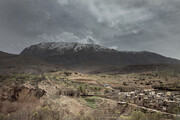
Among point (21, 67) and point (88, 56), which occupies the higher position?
point (88, 56)

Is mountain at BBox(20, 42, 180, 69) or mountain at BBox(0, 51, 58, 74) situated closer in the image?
mountain at BBox(0, 51, 58, 74)

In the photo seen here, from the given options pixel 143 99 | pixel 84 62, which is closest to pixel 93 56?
pixel 84 62

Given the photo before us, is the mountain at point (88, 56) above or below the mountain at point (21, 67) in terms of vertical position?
above

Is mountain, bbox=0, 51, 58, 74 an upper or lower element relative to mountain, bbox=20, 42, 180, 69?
lower

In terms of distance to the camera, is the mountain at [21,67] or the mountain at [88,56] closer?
the mountain at [21,67]

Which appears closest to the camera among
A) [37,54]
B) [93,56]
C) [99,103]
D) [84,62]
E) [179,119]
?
[179,119]

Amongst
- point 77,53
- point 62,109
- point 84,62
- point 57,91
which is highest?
point 77,53

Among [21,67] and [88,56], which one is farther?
[88,56]

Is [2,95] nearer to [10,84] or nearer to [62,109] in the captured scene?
[10,84]
